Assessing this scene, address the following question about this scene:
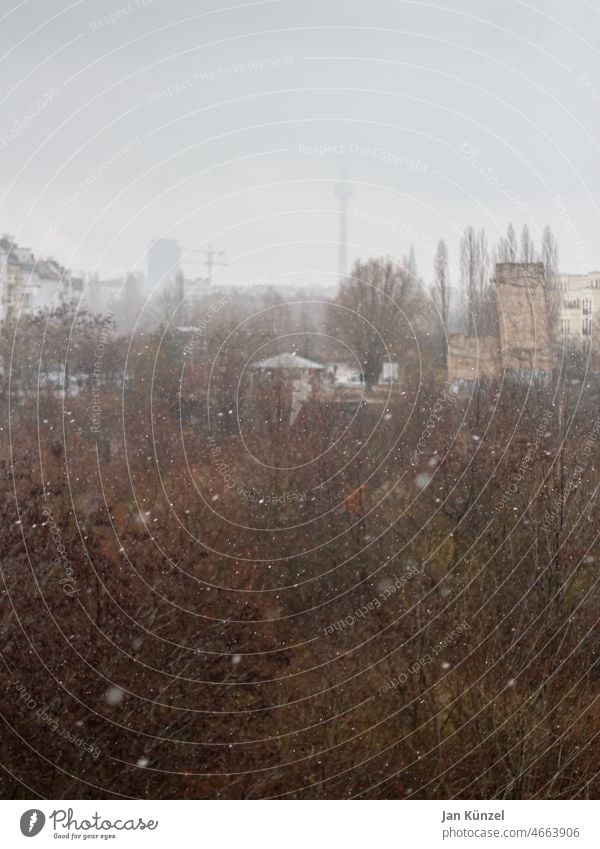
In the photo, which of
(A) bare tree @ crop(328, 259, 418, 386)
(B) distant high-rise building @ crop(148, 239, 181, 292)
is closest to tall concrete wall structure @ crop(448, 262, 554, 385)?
(A) bare tree @ crop(328, 259, 418, 386)

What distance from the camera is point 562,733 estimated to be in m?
5.00

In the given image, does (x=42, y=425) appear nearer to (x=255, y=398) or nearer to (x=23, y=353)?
(x=23, y=353)

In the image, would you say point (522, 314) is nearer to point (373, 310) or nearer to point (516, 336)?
point (516, 336)

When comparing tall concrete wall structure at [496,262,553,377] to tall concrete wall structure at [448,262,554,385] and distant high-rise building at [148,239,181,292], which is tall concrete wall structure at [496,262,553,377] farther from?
distant high-rise building at [148,239,181,292]

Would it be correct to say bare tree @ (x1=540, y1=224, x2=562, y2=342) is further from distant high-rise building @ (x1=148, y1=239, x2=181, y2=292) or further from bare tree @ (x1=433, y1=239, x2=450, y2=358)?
distant high-rise building @ (x1=148, y1=239, x2=181, y2=292)

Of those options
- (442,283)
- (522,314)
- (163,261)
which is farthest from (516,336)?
(163,261)

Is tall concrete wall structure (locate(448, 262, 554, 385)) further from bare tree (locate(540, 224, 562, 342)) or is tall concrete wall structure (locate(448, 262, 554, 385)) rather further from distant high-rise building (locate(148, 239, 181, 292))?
distant high-rise building (locate(148, 239, 181, 292))

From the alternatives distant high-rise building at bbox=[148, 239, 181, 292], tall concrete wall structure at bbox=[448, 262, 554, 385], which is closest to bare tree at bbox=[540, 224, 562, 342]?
tall concrete wall structure at bbox=[448, 262, 554, 385]

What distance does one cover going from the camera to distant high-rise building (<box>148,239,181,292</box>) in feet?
15.0

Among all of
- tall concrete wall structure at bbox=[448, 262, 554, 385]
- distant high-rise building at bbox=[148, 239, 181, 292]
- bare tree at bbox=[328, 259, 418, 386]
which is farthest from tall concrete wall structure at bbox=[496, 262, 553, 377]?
distant high-rise building at bbox=[148, 239, 181, 292]

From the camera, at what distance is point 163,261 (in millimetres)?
4602

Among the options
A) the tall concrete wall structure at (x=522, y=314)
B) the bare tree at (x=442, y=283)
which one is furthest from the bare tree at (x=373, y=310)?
the tall concrete wall structure at (x=522, y=314)

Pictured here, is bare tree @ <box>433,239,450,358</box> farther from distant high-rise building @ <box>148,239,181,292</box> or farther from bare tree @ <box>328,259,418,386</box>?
distant high-rise building @ <box>148,239,181,292</box>
